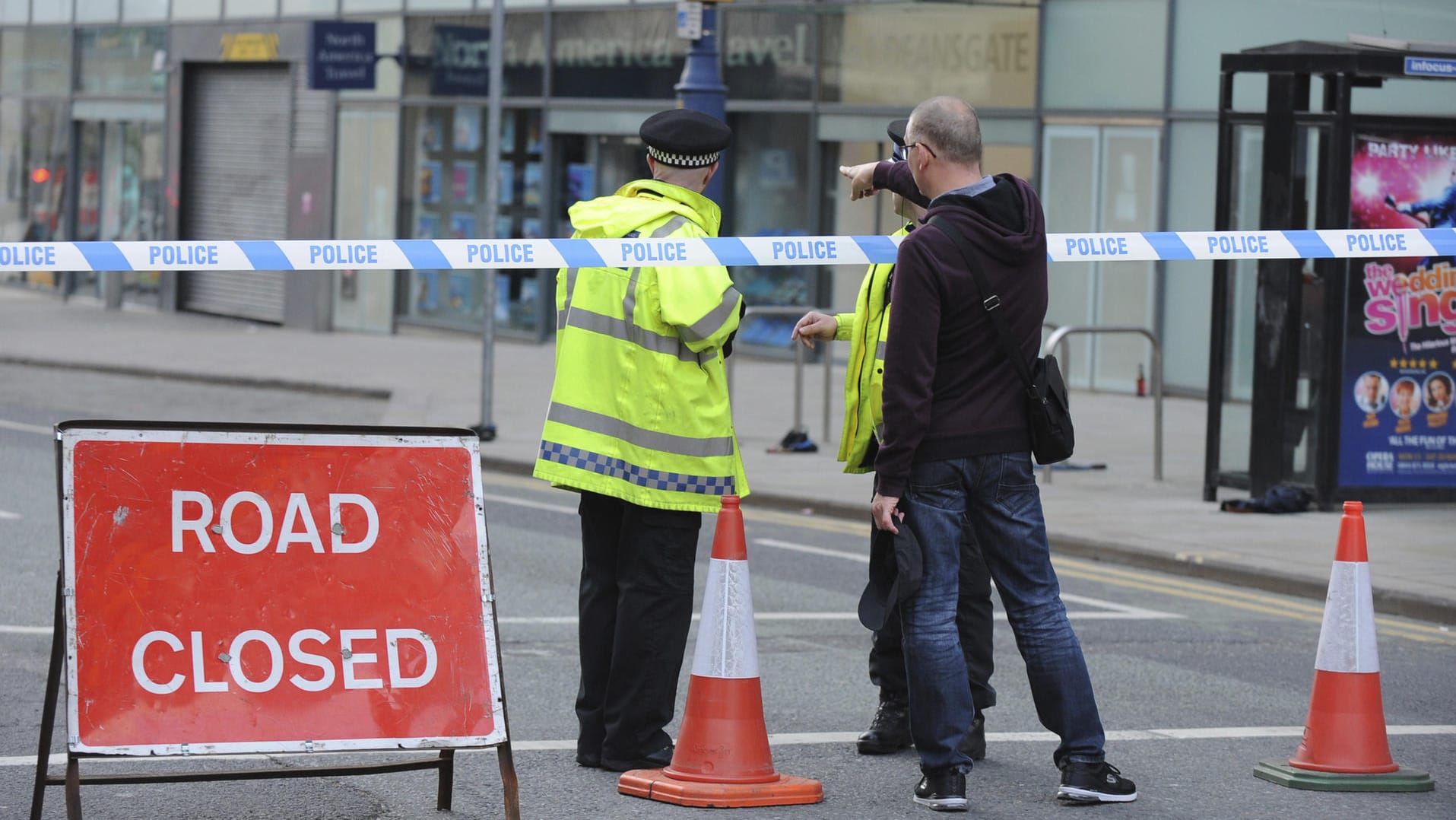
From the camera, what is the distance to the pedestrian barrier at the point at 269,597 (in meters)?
4.84

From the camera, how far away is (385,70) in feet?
86.1

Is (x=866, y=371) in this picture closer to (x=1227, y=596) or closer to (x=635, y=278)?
(x=635, y=278)

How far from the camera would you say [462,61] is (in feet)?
82.1

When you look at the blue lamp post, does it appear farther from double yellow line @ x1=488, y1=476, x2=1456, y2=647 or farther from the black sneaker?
the black sneaker

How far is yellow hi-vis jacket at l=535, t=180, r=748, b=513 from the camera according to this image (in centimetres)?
564

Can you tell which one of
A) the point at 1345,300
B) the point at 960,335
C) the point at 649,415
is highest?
the point at 1345,300

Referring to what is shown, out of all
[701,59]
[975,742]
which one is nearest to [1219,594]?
[975,742]

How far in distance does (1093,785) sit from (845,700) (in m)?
1.52

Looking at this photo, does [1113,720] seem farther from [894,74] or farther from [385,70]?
[385,70]

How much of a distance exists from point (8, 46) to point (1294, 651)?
3099cm

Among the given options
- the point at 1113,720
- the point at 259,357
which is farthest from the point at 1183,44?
the point at 1113,720

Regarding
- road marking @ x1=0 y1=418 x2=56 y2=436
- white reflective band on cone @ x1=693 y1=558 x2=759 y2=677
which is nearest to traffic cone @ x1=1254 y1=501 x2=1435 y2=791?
white reflective band on cone @ x1=693 y1=558 x2=759 y2=677

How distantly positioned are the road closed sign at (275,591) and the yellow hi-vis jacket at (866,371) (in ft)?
3.95

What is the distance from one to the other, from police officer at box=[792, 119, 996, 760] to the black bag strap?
1.67 ft
